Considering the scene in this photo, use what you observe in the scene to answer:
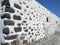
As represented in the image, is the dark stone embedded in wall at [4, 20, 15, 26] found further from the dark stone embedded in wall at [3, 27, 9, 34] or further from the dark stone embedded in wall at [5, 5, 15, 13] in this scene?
the dark stone embedded in wall at [5, 5, 15, 13]

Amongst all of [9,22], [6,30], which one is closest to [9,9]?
[9,22]

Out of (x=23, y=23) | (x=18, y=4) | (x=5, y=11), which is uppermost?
(x=18, y=4)

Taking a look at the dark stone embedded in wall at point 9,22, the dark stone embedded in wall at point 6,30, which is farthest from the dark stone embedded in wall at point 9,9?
the dark stone embedded in wall at point 6,30

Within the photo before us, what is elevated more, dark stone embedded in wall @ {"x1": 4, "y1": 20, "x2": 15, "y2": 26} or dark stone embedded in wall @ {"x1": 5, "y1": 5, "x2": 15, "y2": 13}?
dark stone embedded in wall @ {"x1": 5, "y1": 5, "x2": 15, "y2": 13}

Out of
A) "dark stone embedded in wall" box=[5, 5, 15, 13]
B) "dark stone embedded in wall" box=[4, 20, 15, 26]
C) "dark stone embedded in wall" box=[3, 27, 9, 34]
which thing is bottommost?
"dark stone embedded in wall" box=[3, 27, 9, 34]

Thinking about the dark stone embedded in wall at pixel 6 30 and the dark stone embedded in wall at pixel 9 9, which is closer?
the dark stone embedded in wall at pixel 6 30

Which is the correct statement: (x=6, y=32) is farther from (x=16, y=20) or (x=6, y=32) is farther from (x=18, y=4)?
(x=18, y=4)

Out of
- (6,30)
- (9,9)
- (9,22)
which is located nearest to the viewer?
(6,30)

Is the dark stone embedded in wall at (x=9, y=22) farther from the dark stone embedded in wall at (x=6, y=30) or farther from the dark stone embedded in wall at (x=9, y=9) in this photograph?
the dark stone embedded in wall at (x=9, y=9)

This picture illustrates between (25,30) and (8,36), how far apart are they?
50.5 inches

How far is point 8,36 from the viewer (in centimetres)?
358

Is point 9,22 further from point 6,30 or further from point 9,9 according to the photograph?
point 9,9

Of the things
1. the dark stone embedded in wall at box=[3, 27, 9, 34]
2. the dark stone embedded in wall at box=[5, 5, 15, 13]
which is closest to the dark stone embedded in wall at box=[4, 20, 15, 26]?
the dark stone embedded in wall at box=[3, 27, 9, 34]

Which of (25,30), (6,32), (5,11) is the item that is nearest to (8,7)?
(5,11)
